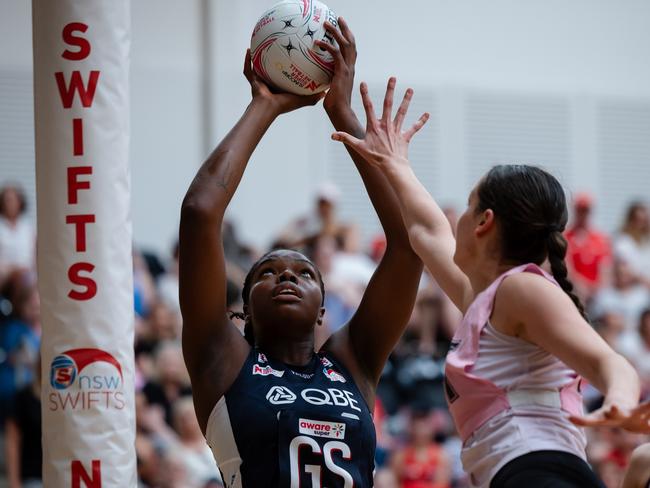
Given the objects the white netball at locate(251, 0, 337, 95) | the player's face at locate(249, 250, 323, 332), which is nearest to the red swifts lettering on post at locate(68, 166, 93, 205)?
the player's face at locate(249, 250, 323, 332)

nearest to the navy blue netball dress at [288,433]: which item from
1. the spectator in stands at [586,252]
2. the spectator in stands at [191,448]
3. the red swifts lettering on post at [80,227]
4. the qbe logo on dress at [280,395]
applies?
the qbe logo on dress at [280,395]

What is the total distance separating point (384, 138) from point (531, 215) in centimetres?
95

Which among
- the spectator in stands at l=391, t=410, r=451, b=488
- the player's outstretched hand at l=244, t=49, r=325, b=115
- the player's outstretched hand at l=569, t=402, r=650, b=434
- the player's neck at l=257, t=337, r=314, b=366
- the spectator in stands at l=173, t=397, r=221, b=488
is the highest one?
the player's outstretched hand at l=244, t=49, r=325, b=115

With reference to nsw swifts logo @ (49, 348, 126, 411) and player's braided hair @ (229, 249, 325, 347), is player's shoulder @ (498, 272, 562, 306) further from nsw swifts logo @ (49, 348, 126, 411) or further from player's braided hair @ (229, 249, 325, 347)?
nsw swifts logo @ (49, 348, 126, 411)

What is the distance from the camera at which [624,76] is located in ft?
49.1

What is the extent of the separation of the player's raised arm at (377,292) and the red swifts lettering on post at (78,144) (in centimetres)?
93

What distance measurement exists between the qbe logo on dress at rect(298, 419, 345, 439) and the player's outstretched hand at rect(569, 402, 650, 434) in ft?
4.07

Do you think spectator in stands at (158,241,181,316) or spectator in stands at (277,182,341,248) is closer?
spectator in stands at (158,241,181,316)

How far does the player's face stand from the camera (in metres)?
4.11

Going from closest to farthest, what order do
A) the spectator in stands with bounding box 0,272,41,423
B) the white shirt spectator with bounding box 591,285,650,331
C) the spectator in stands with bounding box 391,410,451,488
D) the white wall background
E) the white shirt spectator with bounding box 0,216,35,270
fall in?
Answer: 1. the spectator in stands with bounding box 0,272,41,423
2. the spectator in stands with bounding box 391,410,451,488
3. the white shirt spectator with bounding box 0,216,35,270
4. the white shirt spectator with bounding box 591,285,650,331
5. the white wall background

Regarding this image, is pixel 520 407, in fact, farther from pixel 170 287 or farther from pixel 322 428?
pixel 170 287

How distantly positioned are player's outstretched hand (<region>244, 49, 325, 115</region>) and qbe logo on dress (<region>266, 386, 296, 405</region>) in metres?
1.03

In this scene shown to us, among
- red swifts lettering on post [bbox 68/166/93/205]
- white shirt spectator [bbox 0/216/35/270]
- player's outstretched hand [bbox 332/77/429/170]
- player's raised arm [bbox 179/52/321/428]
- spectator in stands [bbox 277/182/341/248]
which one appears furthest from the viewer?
spectator in stands [bbox 277/182/341/248]

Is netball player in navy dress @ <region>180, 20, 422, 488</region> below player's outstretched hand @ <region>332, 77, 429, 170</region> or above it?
below
